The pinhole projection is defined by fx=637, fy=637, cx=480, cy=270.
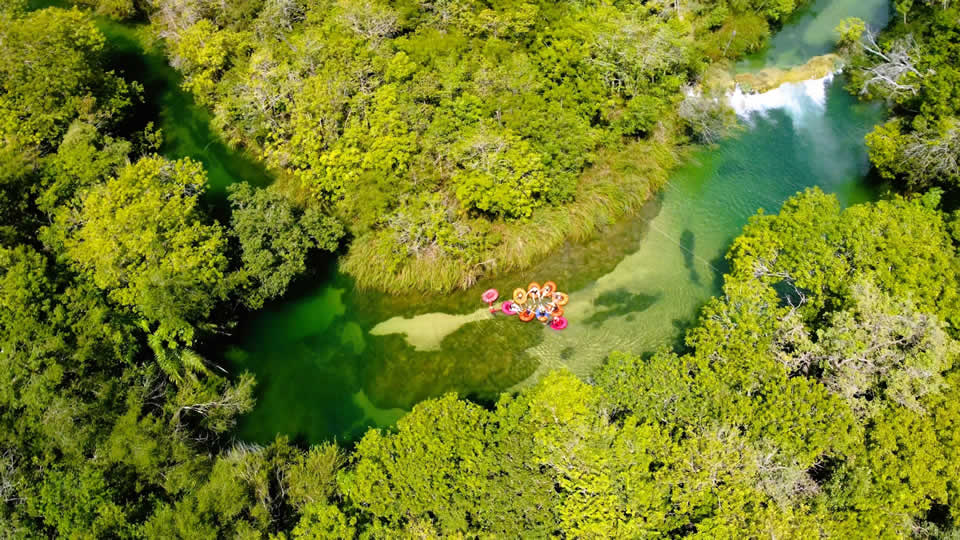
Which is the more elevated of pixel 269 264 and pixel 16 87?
pixel 16 87

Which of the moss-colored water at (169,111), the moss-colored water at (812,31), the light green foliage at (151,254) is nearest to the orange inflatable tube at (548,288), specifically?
the light green foliage at (151,254)

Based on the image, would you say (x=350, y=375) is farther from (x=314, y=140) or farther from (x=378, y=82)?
(x=378, y=82)

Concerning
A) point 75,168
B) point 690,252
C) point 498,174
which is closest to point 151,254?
point 75,168

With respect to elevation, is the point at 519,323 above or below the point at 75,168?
below

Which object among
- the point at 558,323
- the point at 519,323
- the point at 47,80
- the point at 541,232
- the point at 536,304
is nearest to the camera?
the point at 558,323

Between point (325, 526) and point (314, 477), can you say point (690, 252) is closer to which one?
point (314, 477)

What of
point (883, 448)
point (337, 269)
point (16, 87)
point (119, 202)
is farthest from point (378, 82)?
point (883, 448)

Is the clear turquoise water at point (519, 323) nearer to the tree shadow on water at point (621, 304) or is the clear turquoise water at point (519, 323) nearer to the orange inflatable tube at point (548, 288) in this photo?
the tree shadow on water at point (621, 304)
